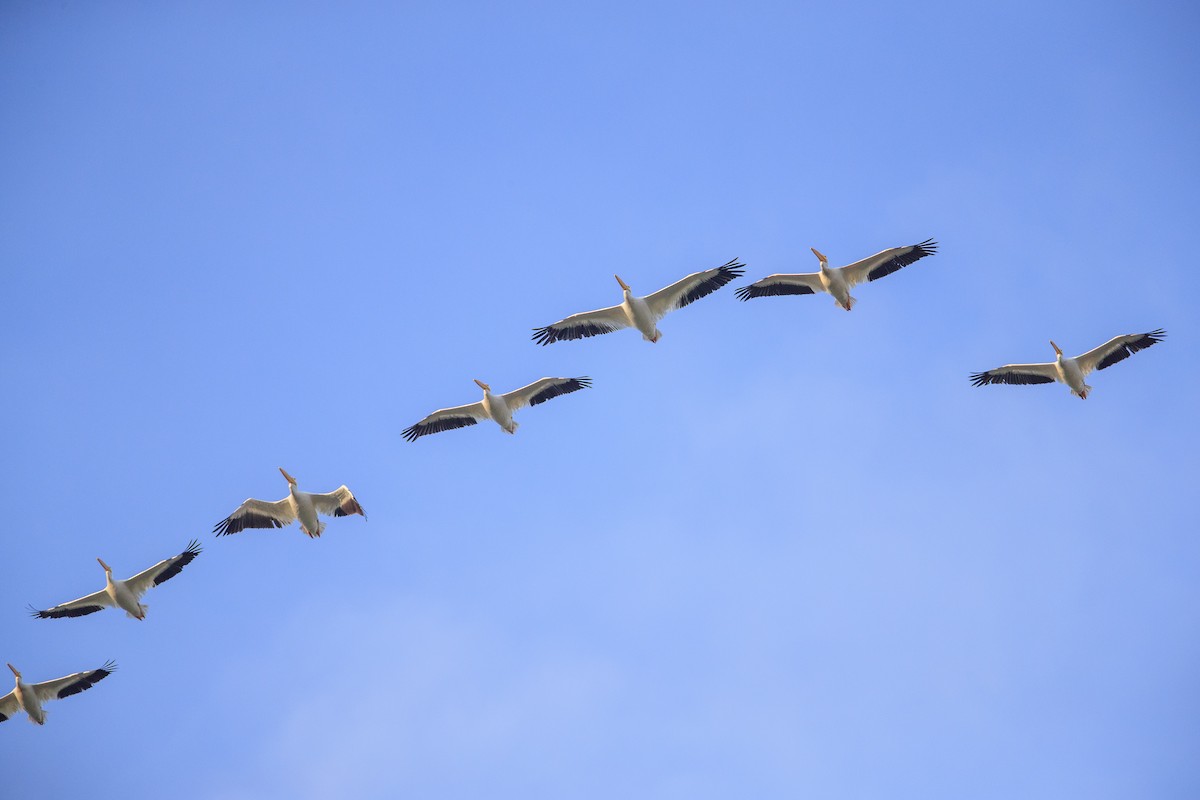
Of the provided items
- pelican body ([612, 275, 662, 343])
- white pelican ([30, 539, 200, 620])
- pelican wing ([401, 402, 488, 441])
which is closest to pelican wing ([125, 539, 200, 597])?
white pelican ([30, 539, 200, 620])

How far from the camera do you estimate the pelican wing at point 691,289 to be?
33.2 meters

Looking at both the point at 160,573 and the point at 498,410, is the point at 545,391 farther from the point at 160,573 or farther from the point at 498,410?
the point at 160,573

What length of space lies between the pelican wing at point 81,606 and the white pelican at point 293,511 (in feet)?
13.2

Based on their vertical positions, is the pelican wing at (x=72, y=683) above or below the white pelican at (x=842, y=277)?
below

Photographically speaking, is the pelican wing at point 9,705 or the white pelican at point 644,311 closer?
the white pelican at point 644,311

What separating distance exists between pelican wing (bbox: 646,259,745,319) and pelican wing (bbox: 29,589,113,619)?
1655cm

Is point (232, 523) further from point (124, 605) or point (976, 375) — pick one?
point (976, 375)

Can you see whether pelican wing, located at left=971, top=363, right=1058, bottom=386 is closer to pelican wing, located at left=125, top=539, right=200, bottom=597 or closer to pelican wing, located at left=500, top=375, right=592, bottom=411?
pelican wing, located at left=500, top=375, right=592, bottom=411

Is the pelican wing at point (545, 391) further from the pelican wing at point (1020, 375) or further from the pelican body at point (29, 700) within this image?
the pelican body at point (29, 700)

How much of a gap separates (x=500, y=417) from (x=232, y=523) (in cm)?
744

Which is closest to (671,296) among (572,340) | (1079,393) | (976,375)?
(572,340)

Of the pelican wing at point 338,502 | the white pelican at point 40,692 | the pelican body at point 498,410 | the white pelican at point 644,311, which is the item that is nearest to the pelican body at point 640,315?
the white pelican at point 644,311

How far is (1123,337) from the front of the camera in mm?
34219

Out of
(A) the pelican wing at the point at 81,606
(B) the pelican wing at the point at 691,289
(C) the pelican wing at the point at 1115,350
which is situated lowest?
(C) the pelican wing at the point at 1115,350
